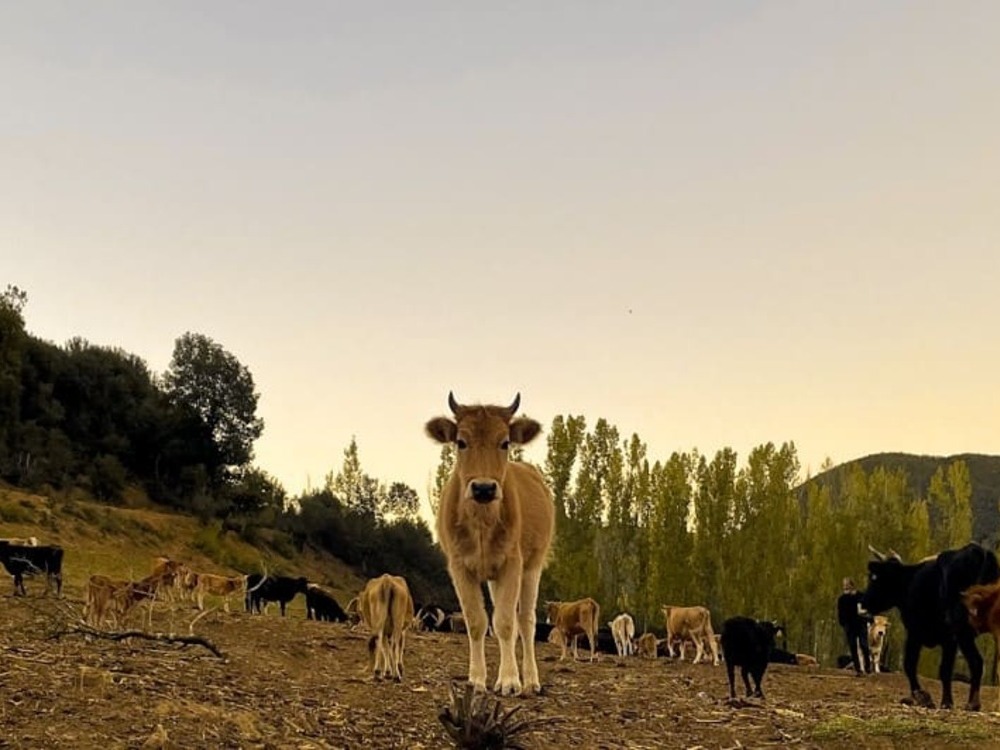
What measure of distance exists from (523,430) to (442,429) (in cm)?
87

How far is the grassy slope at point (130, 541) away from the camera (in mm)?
33469

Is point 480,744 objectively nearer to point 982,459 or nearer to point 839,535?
point 839,535

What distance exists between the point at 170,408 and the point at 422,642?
43.9 meters

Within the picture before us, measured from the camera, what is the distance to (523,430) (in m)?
10.4

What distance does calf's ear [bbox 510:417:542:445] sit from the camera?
10312 millimetres

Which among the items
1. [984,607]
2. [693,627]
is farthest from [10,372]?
[984,607]

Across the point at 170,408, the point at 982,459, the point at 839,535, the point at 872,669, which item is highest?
the point at 982,459

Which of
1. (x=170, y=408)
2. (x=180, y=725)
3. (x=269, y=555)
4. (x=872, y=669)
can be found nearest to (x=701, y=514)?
(x=872, y=669)

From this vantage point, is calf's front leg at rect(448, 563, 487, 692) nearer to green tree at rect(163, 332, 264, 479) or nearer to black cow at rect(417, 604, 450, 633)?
black cow at rect(417, 604, 450, 633)

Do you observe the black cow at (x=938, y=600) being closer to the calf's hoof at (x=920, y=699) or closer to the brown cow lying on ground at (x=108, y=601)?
the calf's hoof at (x=920, y=699)

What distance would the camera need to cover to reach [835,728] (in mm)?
8766

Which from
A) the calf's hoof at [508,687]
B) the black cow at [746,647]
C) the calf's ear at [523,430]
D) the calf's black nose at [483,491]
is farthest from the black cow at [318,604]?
the calf's black nose at [483,491]

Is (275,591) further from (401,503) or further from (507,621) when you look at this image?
(401,503)

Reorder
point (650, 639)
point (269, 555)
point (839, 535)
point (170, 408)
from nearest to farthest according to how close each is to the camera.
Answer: point (650, 639) < point (839, 535) < point (269, 555) < point (170, 408)
